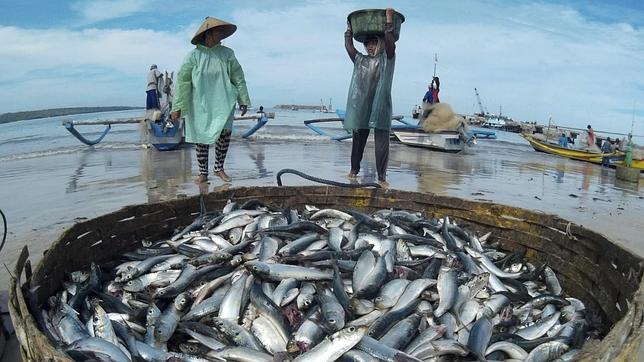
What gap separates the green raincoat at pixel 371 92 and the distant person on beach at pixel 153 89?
337 inches

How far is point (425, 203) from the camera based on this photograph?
460 centimetres

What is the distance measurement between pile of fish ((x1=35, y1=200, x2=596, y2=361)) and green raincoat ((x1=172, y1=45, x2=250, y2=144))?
9.06 feet

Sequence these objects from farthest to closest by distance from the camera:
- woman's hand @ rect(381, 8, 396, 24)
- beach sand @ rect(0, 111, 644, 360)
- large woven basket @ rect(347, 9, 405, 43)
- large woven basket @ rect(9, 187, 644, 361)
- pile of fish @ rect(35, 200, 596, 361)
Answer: large woven basket @ rect(347, 9, 405, 43), woman's hand @ rect(381, 8, 396, 24), beach sand @ rect(0, 111, 644, 360), pile of fish @ rect(35, 200, 596, 361), large woven basket @ rect(9, 187, 644, 361)

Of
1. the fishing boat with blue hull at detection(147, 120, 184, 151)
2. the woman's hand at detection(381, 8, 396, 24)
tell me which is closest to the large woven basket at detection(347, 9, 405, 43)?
the woman's hand at detection(381, 8, 396, 24)

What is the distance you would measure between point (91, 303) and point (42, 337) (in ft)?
4.04

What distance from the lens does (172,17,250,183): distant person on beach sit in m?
6.16

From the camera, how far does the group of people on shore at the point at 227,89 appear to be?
6.16 metres

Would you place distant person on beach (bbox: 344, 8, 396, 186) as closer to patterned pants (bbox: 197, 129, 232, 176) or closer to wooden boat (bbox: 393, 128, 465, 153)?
patterned pants (bbox: 197, 129, 232, 176)

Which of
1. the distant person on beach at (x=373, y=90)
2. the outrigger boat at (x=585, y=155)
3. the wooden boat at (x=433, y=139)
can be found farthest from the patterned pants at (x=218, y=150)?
the outrigger boat at (x=585, y=155)

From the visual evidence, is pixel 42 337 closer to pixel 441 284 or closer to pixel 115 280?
pixel 115 280

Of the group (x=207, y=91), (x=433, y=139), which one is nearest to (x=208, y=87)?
(x=207, y=91)

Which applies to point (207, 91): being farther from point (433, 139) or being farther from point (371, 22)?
point (433, 139)

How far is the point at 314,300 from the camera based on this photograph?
2.63 m

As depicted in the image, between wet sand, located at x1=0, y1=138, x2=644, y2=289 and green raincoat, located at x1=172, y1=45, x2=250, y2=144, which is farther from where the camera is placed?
green raincoat, located at x1=172, y1=45, x2=250, y2=144
